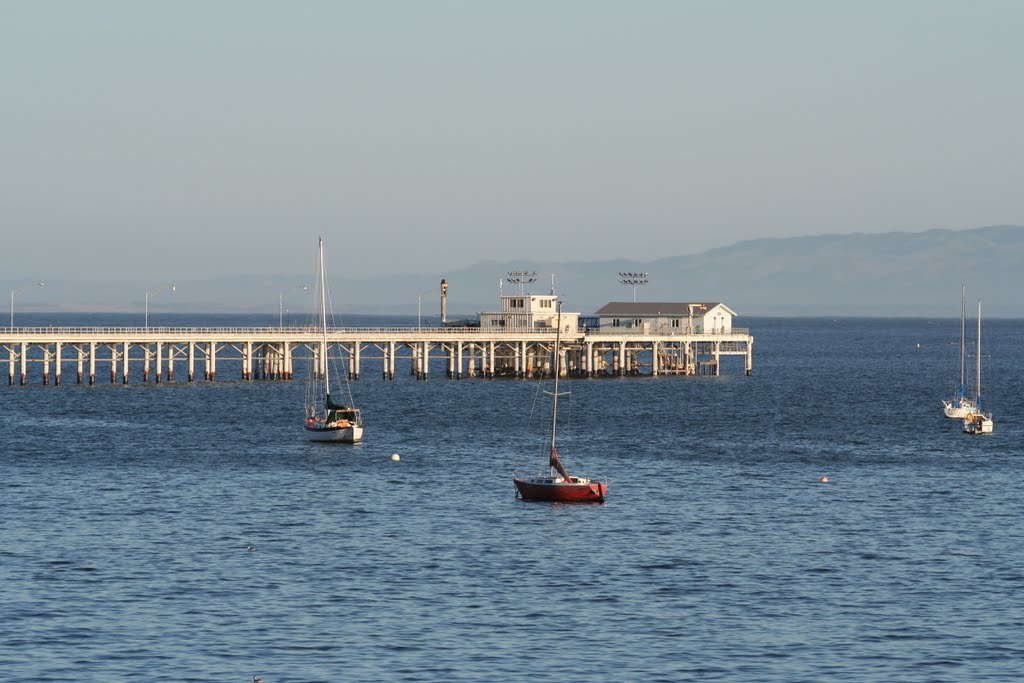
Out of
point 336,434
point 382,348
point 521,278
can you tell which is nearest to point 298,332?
Answer: point 382,348

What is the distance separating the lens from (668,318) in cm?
14862

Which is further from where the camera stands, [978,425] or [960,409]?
[960,409]

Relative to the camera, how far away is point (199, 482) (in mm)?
68312

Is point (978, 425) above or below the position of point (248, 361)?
below

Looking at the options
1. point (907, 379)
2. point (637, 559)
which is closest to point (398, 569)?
point (637, 559)

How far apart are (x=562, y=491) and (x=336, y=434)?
2537 cm

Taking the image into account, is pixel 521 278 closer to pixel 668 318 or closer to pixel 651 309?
pixel 651 309

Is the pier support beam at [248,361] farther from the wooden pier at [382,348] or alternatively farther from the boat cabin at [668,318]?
the boat cabin at [668,318]

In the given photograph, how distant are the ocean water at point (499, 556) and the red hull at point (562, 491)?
0.82 metres

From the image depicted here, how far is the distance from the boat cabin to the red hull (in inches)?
3323

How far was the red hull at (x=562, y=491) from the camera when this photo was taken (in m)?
63.0

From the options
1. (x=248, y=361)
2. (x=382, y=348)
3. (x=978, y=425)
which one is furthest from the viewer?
(x=382, y=348)

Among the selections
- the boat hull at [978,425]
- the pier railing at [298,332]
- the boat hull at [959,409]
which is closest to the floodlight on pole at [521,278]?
the pier railing at [298,332]

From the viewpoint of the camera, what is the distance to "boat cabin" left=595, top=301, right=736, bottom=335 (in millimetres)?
148375
